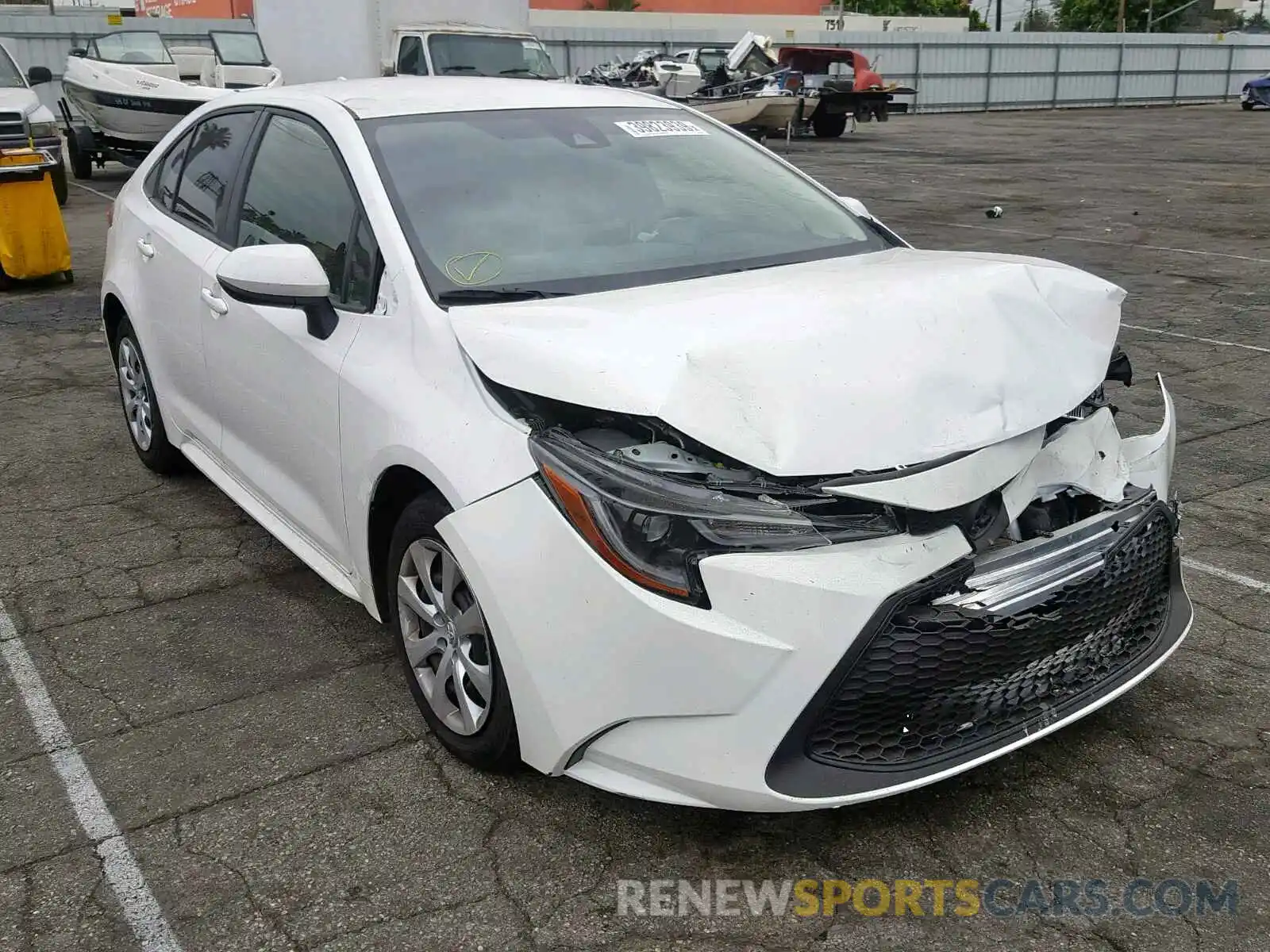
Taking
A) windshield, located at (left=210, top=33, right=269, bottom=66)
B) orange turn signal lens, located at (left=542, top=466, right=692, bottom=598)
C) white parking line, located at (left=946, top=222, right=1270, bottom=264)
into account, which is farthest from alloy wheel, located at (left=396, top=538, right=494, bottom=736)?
windshield, located at (left=210, top=33, right=269, bottom=66)

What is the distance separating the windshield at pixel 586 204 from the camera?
11.1ft

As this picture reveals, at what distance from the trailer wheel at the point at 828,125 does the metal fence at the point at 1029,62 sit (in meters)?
5.93

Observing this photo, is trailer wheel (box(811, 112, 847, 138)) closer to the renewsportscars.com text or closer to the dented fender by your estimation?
the dented fender

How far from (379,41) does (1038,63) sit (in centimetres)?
2863

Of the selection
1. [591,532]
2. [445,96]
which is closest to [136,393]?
[445,96]

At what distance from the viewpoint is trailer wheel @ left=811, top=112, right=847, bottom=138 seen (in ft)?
86.8

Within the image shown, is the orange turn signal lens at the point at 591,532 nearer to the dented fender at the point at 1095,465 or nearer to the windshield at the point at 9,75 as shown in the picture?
the dented fender at the point at 1095,465

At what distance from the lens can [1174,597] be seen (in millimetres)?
3164

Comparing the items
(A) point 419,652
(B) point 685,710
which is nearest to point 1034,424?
(B) point 685,710

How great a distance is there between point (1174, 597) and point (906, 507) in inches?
42.1

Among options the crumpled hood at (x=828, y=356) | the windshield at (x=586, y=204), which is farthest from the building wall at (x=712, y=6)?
the crumpled hood at (x=828, y=356)

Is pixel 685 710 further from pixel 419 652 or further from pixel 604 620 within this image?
pixel 419 652

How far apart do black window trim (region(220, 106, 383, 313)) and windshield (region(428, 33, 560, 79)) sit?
11.3 m

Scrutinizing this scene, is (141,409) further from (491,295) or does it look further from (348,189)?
(491,295)
